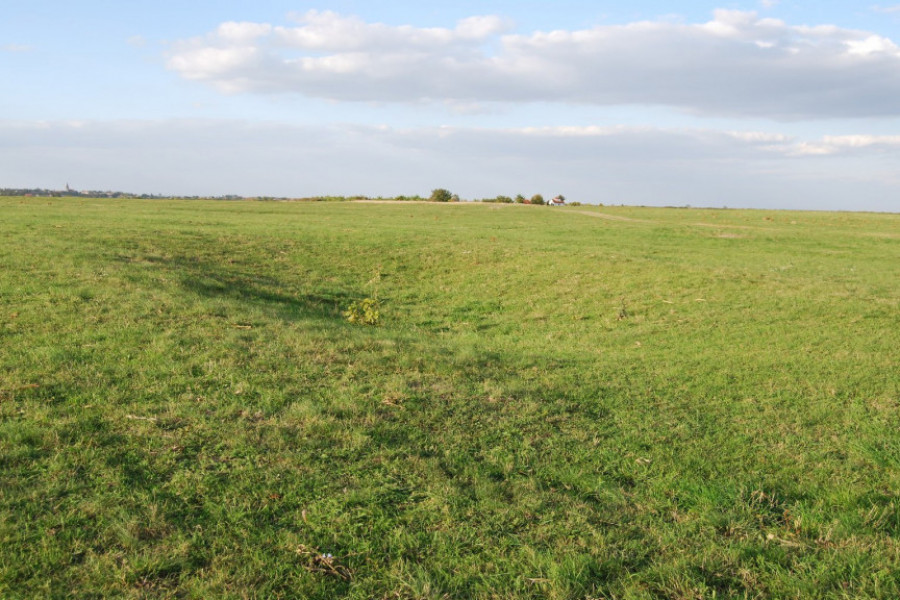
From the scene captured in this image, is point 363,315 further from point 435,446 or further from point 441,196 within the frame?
point 441,196

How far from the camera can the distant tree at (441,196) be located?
49.3 metres

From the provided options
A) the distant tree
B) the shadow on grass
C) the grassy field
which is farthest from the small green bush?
the distant tree

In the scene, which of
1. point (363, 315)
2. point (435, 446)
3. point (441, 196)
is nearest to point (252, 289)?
point (363, 315)

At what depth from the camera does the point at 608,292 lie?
13023 millimetres

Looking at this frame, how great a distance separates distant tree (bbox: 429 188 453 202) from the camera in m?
49.3

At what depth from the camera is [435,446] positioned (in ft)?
16.7

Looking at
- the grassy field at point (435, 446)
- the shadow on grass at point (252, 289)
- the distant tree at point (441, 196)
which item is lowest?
Answer: the grassy field at point (435, 446)

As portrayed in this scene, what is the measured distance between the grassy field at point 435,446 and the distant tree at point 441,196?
38.2 metres

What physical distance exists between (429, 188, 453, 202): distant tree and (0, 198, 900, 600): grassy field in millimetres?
38235

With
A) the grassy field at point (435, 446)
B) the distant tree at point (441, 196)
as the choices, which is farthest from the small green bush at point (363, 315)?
the distant tree at point (441, 196)

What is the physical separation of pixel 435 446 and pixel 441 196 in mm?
45485

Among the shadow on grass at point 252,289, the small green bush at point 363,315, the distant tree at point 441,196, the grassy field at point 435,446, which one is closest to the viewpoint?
the grassy field at point 435,446

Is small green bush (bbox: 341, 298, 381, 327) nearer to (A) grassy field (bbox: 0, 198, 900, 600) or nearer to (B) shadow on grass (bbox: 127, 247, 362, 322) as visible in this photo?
(B) shadow on grass (bbox: 127, 247, 362, 322)

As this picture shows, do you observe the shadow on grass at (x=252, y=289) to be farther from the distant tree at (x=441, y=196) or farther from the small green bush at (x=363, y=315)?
the distant tree at (x=441, y=196)
